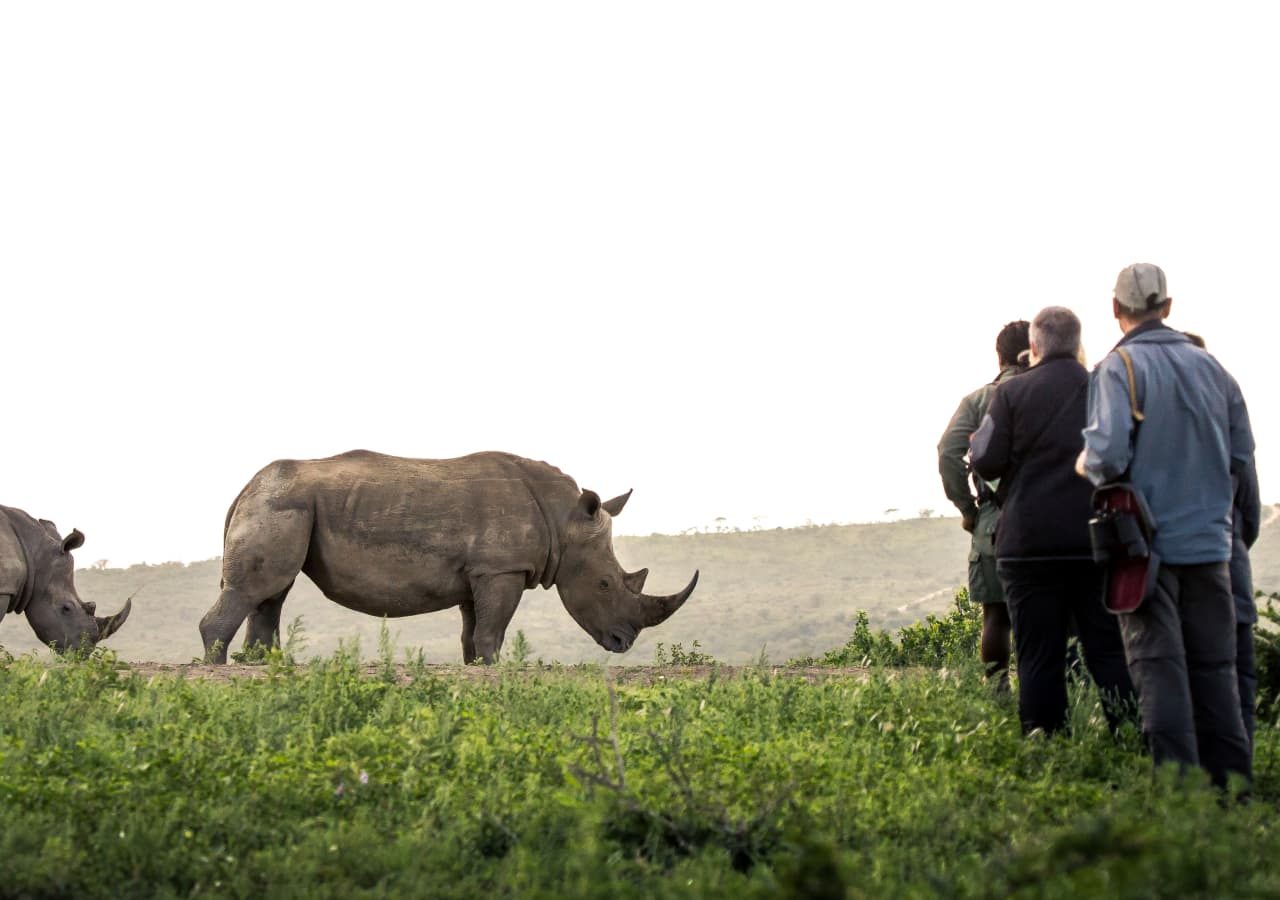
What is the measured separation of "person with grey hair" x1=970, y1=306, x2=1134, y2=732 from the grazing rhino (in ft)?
36.7

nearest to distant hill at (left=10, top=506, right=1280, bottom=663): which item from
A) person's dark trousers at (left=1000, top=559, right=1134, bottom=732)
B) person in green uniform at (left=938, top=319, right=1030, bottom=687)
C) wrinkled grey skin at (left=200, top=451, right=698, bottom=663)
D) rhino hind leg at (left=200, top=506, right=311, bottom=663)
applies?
wrinkled grey skin at (left=200, top=451, right=698, bottom=663)

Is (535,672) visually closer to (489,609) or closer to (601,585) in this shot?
(489,609)

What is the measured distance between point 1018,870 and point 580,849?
1.67m

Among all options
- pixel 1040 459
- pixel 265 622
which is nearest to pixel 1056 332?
pixel 1040 459

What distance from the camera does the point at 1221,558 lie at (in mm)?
6414

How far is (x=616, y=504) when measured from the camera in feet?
48.9

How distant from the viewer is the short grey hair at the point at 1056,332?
755 cm

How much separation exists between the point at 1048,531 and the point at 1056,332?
40.7 inches

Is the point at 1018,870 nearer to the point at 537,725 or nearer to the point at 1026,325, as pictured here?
the point at 537,725

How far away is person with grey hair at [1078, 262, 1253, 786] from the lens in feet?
20.9

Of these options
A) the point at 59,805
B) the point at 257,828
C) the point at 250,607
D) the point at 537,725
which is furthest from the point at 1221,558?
the point at 250,607

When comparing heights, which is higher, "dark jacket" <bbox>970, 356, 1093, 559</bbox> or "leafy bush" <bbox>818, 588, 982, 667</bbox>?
"dark jacket" <bbox>970, 356, 1093, 559</bbox>

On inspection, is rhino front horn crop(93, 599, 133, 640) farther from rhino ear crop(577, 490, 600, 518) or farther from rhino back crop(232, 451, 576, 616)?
rhino ear crop(577, 490, 600, 518)

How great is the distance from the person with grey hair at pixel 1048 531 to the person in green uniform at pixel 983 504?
73cm
